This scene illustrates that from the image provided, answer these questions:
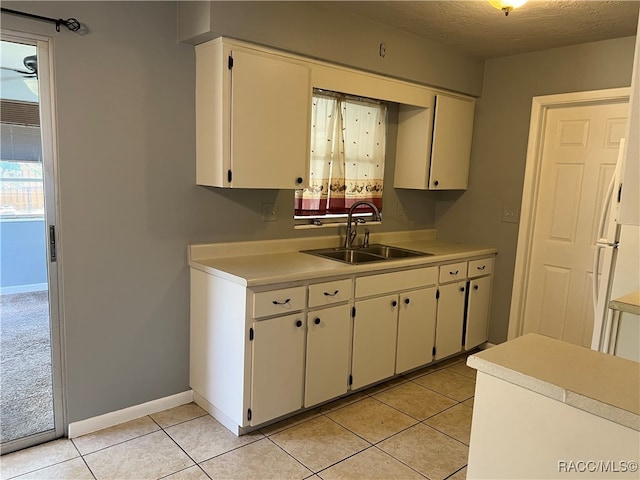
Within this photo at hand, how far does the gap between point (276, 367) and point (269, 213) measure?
1043 mm

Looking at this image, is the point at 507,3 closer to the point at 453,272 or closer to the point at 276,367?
the point at 453,272

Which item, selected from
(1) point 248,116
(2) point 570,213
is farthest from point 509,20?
(1) point 248,116

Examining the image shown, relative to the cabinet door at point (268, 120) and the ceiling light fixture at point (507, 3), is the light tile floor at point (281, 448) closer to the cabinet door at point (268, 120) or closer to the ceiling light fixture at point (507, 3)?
the cabinet door at point (268, 120)

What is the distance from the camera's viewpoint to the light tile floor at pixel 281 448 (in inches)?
86.7

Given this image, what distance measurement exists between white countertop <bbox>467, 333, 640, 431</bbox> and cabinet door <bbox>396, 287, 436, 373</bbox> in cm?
174

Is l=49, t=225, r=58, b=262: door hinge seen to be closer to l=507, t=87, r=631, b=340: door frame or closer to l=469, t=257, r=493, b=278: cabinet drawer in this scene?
l=469, t=257, r=493, b=278: cabinet drawer

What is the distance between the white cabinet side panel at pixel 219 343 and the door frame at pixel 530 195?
2.38 meters

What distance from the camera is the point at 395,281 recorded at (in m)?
3.02

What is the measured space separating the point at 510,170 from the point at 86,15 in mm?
3085

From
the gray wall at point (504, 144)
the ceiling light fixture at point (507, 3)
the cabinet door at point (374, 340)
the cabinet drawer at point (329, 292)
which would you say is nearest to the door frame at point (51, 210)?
the cabinet drawer at point (329, 292)

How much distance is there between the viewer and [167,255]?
2.67 meters

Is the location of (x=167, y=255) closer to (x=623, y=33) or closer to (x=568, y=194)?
(x=568, y=194)

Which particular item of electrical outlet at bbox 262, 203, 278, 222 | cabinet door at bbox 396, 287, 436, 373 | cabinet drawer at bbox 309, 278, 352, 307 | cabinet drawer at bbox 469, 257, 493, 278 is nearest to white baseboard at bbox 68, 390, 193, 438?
cabinet drawer at bbox 309, 278, 352, 307

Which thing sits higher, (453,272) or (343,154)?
(343,154)
